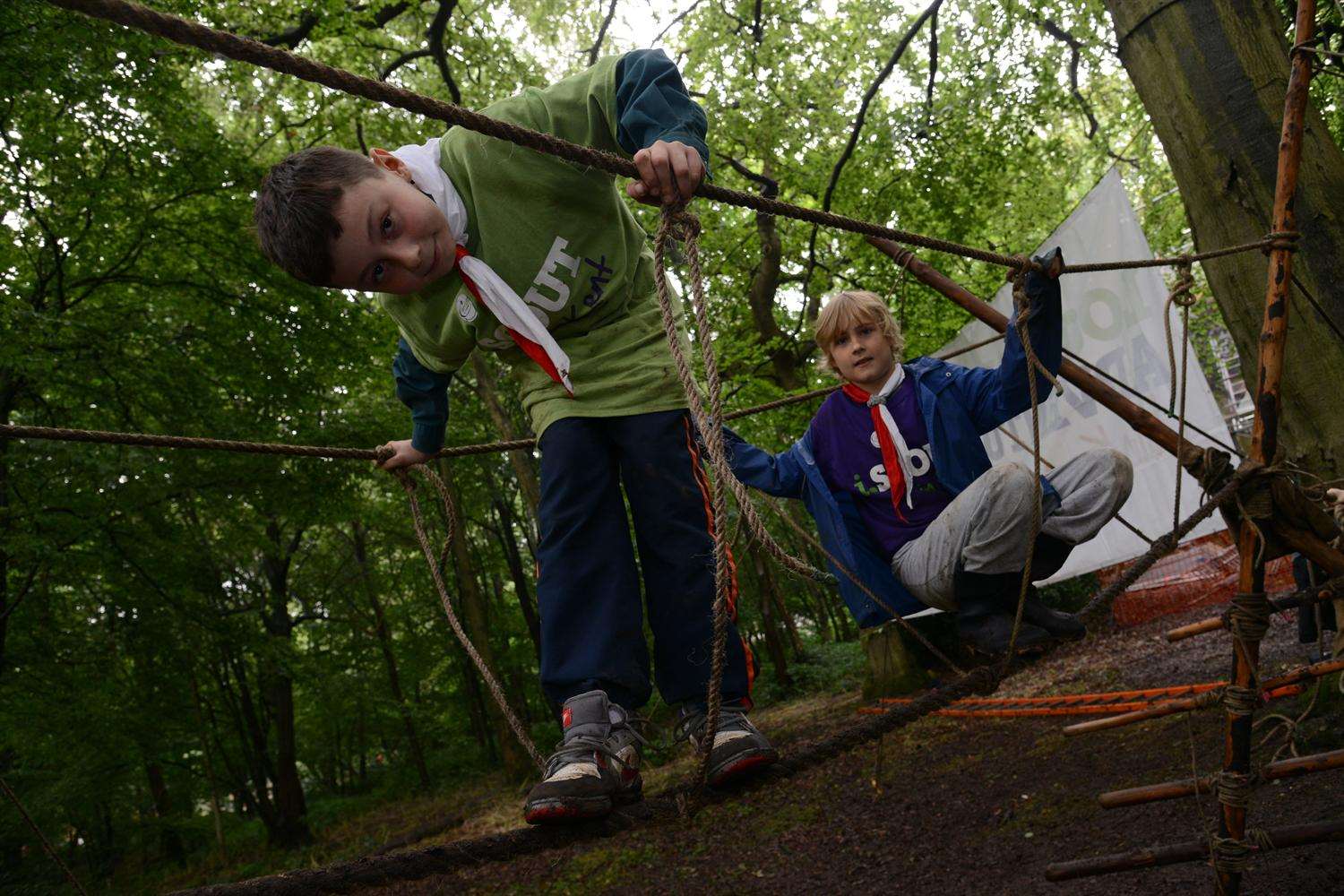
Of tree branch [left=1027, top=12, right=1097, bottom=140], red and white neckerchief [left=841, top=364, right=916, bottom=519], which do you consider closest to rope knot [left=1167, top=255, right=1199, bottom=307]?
red and white neckerchief [left=841, top=364, right=916, bottom=519]

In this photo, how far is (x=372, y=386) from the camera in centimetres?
887

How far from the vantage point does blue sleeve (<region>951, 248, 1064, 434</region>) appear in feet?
6.34

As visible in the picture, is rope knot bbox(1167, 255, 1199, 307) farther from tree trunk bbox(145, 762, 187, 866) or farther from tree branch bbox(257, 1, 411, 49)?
tree trunk bbox(145, 762, 187, 866)

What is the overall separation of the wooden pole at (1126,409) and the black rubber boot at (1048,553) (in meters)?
0.35

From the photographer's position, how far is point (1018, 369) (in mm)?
2061

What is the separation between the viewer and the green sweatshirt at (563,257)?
1.71 m

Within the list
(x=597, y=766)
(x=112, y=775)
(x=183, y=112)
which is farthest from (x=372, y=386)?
(x=597, y=766)

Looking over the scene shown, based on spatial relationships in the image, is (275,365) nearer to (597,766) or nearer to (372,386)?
(372,386)

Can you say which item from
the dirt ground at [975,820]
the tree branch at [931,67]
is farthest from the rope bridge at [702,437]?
the tree branch at [931,67]

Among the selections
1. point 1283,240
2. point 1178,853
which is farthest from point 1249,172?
point 1178,853

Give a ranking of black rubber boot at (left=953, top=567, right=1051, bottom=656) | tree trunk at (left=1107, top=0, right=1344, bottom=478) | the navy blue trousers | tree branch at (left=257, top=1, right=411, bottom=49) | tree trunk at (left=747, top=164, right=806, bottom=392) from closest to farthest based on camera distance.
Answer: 1. the navy blue trousers
2. black rubber boot at (left=953, top=567, right=1051, bottom=656)
3. tree trunk at (left=1107, top=0, right=1344, bottom=478)
4. tree branch at (left=257, top=1, right=411, bottom=49)
5. tree trunk at (left=747, top=164, right=806, bottom=392)

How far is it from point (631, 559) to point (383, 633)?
52.7ft

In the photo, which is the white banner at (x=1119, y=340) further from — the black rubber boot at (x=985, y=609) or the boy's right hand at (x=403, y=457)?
the boy's right hand at (x=403, y=457)

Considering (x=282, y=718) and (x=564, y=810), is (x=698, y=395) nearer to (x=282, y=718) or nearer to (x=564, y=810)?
(x=564, y=810)
